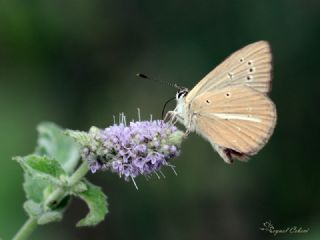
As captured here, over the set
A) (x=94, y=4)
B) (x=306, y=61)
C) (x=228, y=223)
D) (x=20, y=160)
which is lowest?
(x=228, y=223)

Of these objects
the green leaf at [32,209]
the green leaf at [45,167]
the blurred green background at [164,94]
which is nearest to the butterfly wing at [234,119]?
the green leaf at [45,167]

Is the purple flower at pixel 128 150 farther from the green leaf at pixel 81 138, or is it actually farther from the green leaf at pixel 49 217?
the green leaf at pixel 49 217

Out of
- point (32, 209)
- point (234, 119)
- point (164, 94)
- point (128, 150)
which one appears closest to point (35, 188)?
point (32, 209)

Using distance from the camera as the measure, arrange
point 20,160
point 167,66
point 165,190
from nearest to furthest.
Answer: point 20,160 → point 165,190 → point 167,66

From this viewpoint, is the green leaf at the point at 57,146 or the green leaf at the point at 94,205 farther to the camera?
the green leaf at the point at 57,146

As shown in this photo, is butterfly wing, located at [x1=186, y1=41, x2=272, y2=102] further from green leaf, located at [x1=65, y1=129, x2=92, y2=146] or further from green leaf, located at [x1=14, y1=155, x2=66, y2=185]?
green leaf, located at [x1=14, y1=155, x2=66, y2=185]

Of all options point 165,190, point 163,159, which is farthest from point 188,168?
point 163,159

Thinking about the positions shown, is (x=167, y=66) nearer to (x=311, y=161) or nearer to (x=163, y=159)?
(x=311, y=161)
